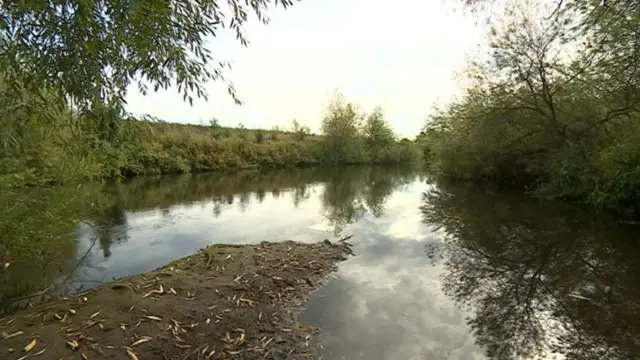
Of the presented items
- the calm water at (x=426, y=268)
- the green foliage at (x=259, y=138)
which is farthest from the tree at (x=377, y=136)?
the calm water at (x=426, y=268)

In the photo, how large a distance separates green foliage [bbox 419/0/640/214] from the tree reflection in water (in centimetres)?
175

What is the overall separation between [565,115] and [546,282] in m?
11.2


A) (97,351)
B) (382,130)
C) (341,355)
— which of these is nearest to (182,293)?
(97,351)

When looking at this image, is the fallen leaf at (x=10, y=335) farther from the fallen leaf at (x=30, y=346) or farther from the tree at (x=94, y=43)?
the tree at (x=94, y=43)

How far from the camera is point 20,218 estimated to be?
4355mm

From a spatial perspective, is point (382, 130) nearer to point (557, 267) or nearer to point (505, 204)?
point (505, 204)

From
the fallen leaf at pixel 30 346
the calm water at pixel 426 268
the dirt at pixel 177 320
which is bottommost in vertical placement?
the calm water at pixel 426 268

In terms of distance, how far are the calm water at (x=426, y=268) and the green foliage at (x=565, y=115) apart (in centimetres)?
146

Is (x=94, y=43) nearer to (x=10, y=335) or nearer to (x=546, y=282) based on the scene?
(x=10, y=335)

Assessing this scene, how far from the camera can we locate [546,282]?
5.47 meters

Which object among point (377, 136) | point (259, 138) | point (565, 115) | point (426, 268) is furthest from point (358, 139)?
point (426, 268)

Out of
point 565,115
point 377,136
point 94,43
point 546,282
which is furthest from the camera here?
point 377,136

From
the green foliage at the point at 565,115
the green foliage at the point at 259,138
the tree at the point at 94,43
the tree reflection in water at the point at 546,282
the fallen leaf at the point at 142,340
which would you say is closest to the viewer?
the tree at the point at 94,43

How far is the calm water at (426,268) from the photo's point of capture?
3.80 metres
